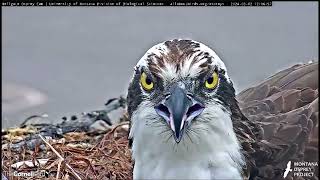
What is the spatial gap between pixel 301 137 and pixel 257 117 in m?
0.35

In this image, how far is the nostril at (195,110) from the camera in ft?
10.4

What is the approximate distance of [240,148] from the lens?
11.7 ft

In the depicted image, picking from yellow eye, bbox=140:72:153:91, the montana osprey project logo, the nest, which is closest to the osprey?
yellow eye, bbox=140:72:153:91


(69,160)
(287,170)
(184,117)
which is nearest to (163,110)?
(184,117)

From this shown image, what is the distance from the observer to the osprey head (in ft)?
10.3

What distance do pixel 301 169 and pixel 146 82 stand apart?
1.00m

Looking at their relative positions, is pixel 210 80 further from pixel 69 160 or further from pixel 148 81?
pixel 69 160

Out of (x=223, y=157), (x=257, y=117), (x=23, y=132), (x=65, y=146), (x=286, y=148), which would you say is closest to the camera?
(x=223, y=157)

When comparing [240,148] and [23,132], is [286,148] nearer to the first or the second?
[240,148]

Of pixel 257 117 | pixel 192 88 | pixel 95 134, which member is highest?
pixel 192 88

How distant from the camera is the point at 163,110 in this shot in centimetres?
321

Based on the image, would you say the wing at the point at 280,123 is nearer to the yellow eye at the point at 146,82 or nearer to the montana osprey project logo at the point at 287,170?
the montana osprey project logo at the point at 287,170

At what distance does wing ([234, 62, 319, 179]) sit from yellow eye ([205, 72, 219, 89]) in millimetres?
345

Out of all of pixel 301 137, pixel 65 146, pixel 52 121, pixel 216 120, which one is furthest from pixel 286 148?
pixel 52 121
